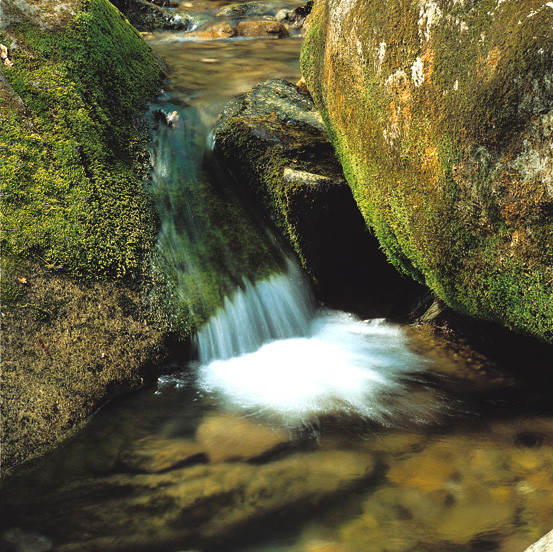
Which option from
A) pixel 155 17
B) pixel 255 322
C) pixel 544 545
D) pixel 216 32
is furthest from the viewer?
pixel 155 17

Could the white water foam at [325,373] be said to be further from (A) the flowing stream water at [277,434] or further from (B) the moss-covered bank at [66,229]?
(B) the moss-covered bank at [66,229]

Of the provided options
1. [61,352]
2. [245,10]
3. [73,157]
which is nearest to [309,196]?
[73,157]

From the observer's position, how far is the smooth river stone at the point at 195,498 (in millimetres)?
2354

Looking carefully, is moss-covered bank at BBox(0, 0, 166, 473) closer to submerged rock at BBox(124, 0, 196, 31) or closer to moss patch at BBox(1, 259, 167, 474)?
moss patch at BBox(1, 259, 167, 474)

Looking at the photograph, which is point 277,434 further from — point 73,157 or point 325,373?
point 73,157

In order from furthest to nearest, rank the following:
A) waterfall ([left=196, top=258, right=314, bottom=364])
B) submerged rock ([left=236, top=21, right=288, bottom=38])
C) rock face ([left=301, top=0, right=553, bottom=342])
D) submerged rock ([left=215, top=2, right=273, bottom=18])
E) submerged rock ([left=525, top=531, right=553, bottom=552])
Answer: submerged rock ([left=215, top=2, right=273, bottom=18]) → submerged rock ([left=236, top=21, right=288, bottom=38]) → waterfall ([left=196, top=258, right=314, bottom=364]) → rock face ([left=301, top=0, right=553, bottom=342]) → submerged rock ([left=525, top=531, right=553, bottom=552])

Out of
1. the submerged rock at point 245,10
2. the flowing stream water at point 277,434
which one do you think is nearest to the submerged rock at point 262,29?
the submerged rock at point 245,10

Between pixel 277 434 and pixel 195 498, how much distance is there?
729 millimetres

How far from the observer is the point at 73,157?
4.16 m

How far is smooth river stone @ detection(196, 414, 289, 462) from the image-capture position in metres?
2.93

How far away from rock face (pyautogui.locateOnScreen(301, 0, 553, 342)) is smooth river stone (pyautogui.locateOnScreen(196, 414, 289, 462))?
5.54 feet

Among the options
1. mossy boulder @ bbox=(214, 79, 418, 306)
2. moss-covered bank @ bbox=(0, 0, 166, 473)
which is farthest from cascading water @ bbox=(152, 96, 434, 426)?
moss-covered bank @ bbox=(0, 0, 166, 473)

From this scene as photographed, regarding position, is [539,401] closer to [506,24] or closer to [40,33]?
[506,24]

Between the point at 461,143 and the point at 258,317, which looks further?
the point at 258,317
